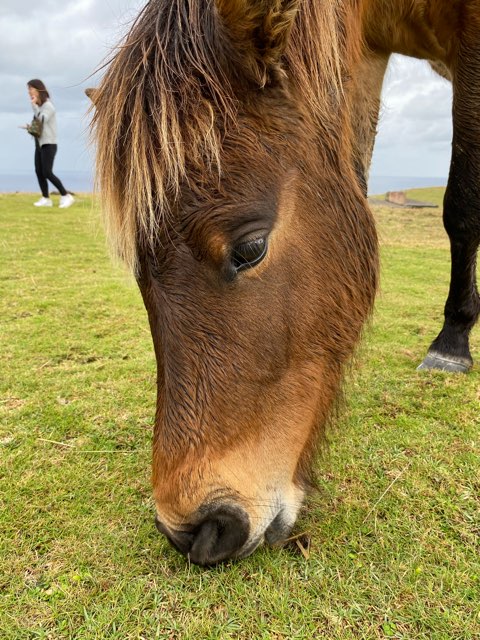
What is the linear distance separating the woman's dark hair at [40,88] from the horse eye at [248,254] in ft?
36.4

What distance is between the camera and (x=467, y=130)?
2736mm

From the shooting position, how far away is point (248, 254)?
63.5 inches

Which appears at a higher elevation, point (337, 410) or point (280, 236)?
point (280, 236)

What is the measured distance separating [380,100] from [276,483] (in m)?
2.54

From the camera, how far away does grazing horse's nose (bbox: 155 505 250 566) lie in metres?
1.54

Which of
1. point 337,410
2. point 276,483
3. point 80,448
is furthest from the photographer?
point 80,448

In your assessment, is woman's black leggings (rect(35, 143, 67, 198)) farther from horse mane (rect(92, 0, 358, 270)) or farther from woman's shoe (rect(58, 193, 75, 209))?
horse mane (rect(92, 0, 358, 270))

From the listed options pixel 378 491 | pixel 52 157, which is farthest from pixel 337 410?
pixel 52 157

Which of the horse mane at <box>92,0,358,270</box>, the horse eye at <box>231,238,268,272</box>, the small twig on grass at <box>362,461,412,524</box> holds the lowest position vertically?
the small twig on grass at <box>362,461,412,524</box>

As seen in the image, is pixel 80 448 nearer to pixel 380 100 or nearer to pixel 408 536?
pixel 408 536

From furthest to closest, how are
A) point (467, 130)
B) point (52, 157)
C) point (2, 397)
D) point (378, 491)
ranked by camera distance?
point (52, 157), point (2, 397), point (467, 130), point (378, 491)

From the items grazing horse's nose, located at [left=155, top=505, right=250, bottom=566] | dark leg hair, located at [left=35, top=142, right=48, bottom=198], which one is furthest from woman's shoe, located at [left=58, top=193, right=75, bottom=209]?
grazing horse's nose, located at [left=155, top=505, right=250, bottom=566]

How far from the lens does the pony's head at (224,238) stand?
157 centimetres

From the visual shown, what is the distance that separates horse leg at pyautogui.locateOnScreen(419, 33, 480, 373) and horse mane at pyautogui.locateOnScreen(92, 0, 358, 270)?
112 centimetres
